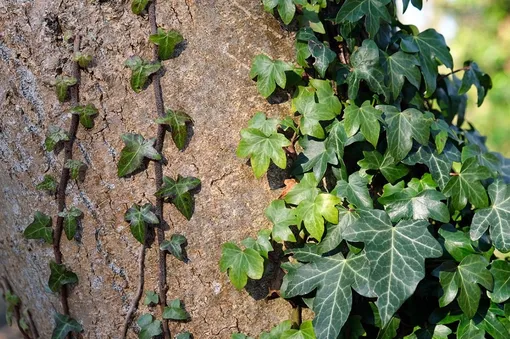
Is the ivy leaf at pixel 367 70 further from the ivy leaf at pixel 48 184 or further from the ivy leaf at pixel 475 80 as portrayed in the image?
the ivy leaf at pixel 48 184

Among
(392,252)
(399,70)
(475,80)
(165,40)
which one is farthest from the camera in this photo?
(475,80)

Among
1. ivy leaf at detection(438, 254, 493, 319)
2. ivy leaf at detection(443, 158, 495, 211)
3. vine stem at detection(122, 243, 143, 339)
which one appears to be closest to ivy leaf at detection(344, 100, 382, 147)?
ivy leaf at detection(443, 158, 495, 211)

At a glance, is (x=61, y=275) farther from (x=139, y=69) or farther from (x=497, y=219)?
(x=497, y=219)

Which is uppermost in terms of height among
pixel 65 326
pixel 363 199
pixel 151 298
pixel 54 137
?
pixel 54 137

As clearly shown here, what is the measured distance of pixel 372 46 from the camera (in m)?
1.36

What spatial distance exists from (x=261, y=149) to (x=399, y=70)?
425mm

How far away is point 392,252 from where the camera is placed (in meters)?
1.19

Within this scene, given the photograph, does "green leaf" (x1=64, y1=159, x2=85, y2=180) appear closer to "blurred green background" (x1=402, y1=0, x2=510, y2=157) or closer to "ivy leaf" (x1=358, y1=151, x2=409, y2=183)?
"ivy leaf" (x1=358, y1=151, x2=409, y2=183)

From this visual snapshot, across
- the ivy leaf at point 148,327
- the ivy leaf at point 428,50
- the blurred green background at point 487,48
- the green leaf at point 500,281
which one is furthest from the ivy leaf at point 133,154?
the blurred green background at point 487,48

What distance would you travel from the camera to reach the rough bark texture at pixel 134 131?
1.29 metres

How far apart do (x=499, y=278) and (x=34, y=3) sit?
121 cm

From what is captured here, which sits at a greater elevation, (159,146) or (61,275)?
(159,146)

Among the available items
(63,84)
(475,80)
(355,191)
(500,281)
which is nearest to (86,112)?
(63,84)

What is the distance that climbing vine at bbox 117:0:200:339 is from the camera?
1.28m
